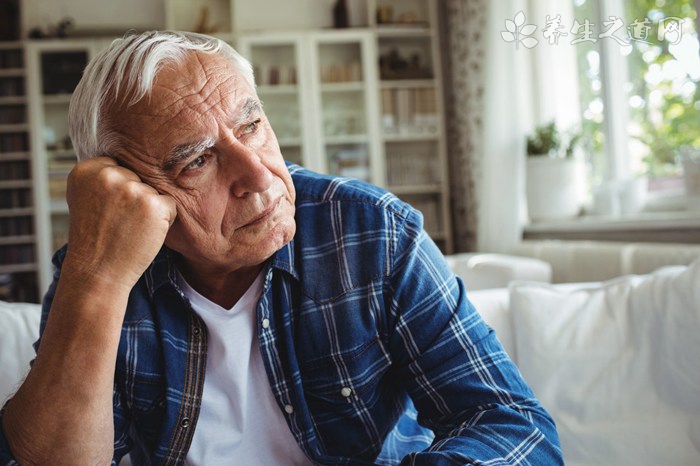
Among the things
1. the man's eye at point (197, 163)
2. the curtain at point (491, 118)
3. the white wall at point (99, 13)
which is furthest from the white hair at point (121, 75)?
the white wall at point (99, 13)

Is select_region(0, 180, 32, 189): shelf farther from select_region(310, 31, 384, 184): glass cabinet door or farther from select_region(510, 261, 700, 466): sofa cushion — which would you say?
select_region(510, 261, 700, 466): sofa cushion

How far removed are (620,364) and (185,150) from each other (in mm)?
978

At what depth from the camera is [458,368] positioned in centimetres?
96

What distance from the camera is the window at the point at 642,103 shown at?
2738mm

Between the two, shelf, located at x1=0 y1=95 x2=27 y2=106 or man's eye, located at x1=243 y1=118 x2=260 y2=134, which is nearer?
man's eye, located at x1=243 y1=118 x2=260 y2=134

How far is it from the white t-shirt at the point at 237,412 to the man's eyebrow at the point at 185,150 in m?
0.27

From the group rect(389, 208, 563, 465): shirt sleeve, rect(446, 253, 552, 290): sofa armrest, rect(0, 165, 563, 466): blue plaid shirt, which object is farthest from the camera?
rect(446, 253, 552, 290): sofa armrest

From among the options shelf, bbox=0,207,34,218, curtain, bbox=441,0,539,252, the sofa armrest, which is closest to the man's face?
the sofa armrest

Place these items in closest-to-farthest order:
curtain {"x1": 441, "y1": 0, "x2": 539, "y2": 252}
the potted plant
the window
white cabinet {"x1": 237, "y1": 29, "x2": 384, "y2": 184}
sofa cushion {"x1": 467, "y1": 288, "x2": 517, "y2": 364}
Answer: sofa cushion {"x1": 467, "y1": 288, "x2": 517, "y2": 364} → the window → the potted plant → curtain {"x1": 441, "y1": 0, "x2": 539, "y2": 252} → white cabinet {"x1": 237, "y1": 29, "x2": 384, "y2": 184}

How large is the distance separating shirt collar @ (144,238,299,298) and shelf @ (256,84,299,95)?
4193mm

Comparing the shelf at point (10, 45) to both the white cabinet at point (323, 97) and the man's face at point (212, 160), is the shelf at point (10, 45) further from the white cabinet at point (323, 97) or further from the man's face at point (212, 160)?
the man's face at point (212, 160)

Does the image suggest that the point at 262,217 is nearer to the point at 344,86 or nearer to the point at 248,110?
the point at 248,110

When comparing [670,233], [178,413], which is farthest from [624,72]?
[178,413]

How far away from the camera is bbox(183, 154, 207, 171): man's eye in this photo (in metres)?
1.04
